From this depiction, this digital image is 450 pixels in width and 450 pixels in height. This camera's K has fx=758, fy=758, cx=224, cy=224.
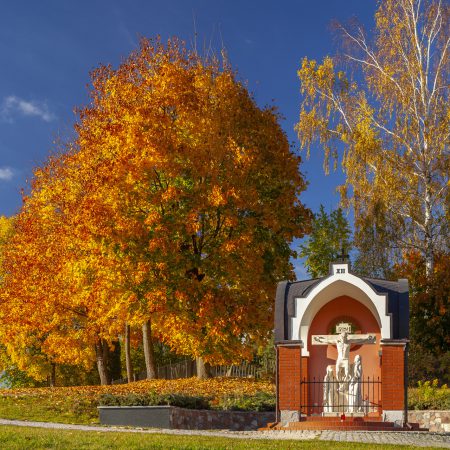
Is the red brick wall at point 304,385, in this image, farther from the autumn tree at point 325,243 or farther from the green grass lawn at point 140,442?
the autumn tree at point 325,243

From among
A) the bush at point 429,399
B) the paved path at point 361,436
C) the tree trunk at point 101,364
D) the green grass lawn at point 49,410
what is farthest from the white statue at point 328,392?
the tree trunk at point 101,364

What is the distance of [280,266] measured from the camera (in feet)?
97.8

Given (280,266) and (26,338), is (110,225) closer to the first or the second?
(280,266)

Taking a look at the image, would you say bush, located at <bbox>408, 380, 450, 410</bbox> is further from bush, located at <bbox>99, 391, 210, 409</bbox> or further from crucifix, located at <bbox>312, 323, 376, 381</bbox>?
bush, located at <bbox>99, 391, 210, 409</bbox>

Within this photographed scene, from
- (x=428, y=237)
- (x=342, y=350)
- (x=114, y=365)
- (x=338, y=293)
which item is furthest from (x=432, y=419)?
(x=114, y=365)

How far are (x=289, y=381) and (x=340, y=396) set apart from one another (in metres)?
1.55

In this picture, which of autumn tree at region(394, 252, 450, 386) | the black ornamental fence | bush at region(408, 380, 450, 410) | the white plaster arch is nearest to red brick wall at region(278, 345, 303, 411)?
the black ornamental fence

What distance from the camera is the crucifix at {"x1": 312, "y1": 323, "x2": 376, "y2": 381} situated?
19938 millimetres

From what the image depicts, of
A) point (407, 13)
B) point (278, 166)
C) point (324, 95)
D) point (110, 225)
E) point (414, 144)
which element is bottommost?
point (110, 225)

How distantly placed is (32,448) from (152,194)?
50.0 feet

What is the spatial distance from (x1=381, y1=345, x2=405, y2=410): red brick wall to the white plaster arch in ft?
1.57

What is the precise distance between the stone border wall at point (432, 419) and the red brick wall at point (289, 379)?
4615mm

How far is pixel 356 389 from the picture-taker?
776 inches

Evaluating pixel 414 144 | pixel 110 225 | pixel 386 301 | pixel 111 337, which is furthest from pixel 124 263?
pixel 414 144
